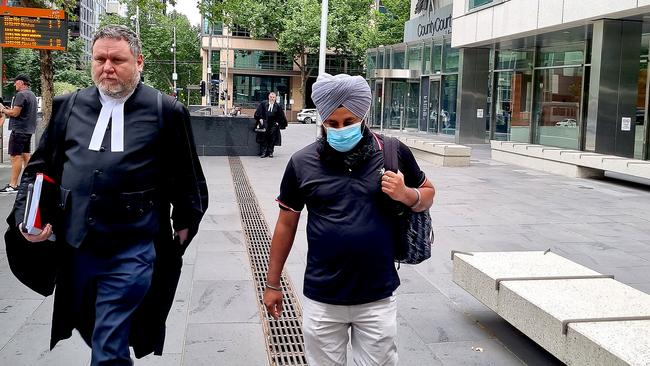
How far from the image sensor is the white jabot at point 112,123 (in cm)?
316

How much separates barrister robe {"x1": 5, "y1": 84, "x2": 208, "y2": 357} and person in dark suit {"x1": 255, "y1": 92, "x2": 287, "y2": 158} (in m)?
14.9

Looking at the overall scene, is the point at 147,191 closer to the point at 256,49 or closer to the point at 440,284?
the point at 440,284

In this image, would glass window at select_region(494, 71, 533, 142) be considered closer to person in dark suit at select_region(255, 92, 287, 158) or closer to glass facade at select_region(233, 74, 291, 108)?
person in dark suit at select_region(255, 92, 287, 158)

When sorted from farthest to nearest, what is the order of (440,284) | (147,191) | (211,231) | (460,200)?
1. (460,200)
2. (211,231)
3. (440,284)
4. (147,191)

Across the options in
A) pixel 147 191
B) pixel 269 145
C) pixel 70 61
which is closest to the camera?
pixel 147 191

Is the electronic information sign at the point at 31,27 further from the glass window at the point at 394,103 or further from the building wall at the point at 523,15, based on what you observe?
the glass window at the point at 394,103

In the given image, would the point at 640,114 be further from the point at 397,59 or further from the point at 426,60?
the point at 397,59

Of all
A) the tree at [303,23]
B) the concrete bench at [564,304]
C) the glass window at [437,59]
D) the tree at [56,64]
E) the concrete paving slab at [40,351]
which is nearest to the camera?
the concrete bench at [564,304]

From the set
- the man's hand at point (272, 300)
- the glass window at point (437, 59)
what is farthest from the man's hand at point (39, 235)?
the glass window at point (437, 59)

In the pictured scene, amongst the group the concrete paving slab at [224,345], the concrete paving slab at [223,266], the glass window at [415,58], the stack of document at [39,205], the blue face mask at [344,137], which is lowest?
the concrete paving slab at [224,345]

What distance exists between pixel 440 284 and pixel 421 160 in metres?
13.3

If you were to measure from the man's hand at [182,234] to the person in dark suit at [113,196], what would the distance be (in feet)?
0.11

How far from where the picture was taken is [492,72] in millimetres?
27688

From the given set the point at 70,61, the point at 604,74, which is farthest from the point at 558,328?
the point at 70,61
